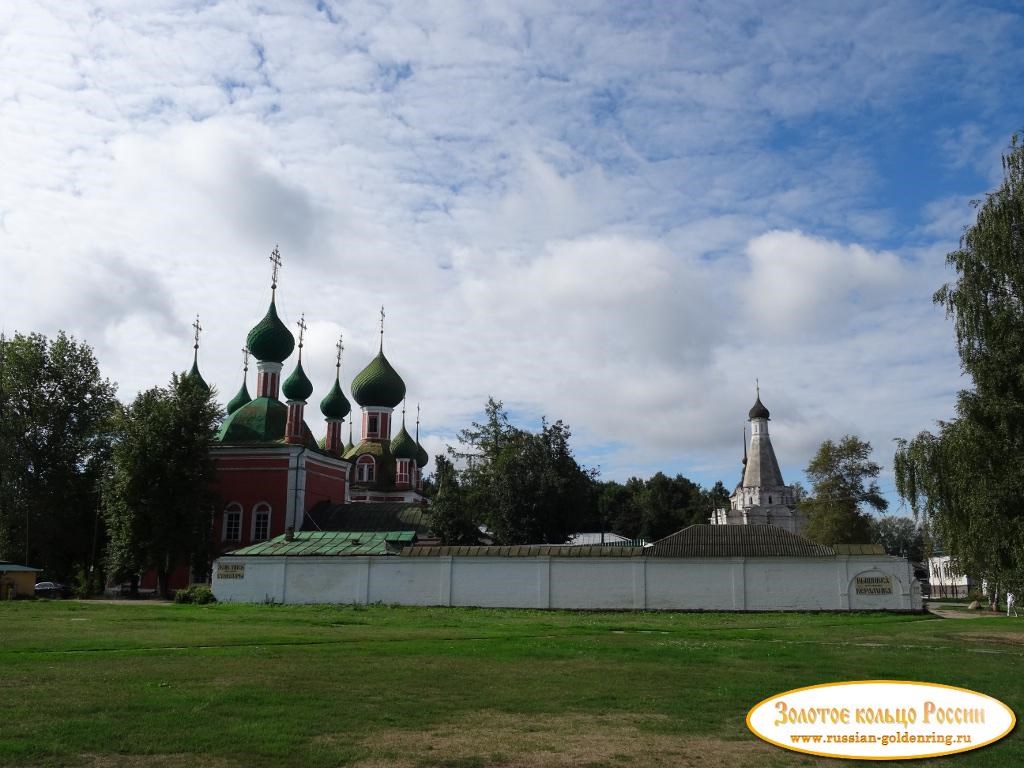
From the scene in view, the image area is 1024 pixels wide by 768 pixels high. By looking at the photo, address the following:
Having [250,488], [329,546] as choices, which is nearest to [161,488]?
[250,488]

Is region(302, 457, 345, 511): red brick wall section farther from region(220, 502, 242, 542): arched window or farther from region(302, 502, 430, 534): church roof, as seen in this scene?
region(220, 502, 242, 542): arched window

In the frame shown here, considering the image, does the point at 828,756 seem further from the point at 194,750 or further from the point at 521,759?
the point at 194,750

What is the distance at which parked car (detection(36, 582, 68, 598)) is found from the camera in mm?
41750

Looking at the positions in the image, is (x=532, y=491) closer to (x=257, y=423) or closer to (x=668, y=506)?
(x=257, y=423)

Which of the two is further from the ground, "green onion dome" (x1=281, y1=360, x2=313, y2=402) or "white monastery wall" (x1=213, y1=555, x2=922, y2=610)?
"green onion dome" (x1=281, y1=360, x2=313, y2=402)

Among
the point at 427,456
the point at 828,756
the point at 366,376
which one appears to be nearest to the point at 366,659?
the point at 828,756

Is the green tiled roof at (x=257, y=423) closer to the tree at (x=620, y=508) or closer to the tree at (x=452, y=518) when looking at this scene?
the tree at (x=452, y=518)

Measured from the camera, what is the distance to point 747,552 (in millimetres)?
30219

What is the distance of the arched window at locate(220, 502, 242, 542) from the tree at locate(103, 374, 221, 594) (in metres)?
3.77

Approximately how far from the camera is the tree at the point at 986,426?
2023 centimetres

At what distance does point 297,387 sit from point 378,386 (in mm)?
8736

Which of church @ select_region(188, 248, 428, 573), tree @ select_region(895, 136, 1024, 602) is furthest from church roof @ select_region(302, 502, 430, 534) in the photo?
tree @ select_region(895, 136, 1024, 602)

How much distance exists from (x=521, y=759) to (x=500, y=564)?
23438mm

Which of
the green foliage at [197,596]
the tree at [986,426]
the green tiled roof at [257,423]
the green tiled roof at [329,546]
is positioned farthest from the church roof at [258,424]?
the tree at [986,426]
